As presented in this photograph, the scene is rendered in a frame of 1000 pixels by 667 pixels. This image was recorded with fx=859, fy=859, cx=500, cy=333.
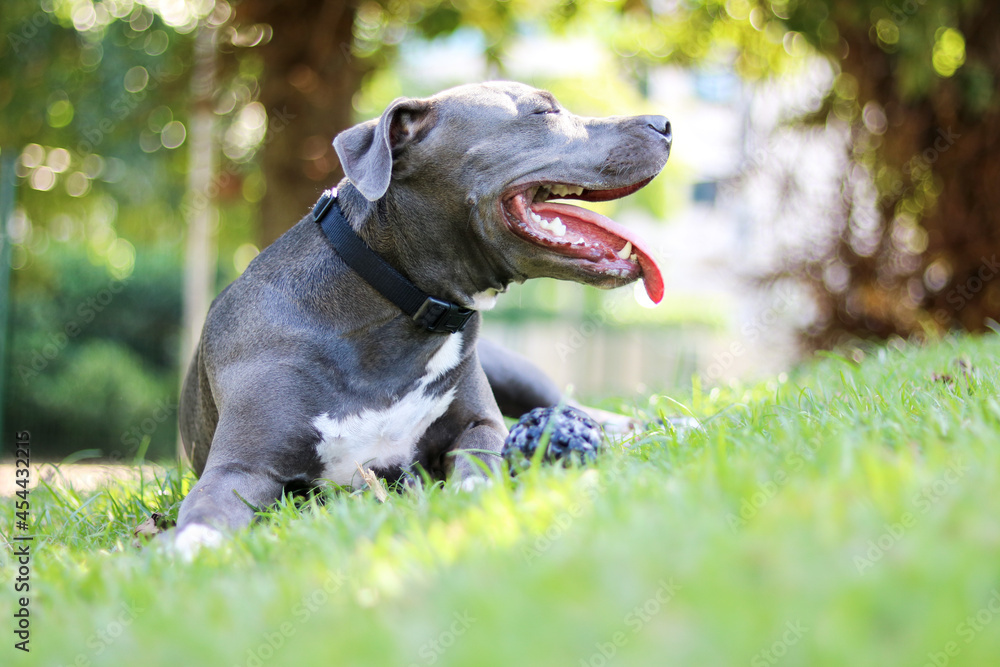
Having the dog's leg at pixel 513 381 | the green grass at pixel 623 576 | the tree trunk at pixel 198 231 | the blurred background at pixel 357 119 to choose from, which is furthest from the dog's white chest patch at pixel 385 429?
the tree trunk at pixel 198 231

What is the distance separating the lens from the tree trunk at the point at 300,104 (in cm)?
620

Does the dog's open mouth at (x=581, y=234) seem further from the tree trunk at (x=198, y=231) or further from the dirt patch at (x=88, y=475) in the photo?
the tree trunk at (x=198, y=231)

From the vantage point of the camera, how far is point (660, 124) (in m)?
3.11

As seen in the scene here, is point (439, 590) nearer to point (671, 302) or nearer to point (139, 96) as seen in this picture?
point (139, 96)

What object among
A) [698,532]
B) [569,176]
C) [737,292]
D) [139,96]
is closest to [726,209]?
Answer: [737,292]

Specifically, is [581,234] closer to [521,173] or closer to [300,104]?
[521,173]

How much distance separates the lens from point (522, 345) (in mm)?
12367

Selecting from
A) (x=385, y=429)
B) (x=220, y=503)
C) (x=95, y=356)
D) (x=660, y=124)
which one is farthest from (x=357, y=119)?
(x=220, y=503)

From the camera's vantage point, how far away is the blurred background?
6.39m

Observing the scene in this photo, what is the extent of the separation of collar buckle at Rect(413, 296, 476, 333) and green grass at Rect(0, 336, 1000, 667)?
100 cm

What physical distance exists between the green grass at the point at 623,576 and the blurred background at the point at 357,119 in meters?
3.54

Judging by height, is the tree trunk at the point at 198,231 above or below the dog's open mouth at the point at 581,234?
below

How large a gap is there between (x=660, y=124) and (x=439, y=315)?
106 cm

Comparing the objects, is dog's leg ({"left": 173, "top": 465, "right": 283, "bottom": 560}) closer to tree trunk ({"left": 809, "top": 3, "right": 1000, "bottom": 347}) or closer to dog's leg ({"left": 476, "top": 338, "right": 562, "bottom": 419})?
dog's leg ({"left": 476, "top": 338, "right": 562, "bottom": 419})
